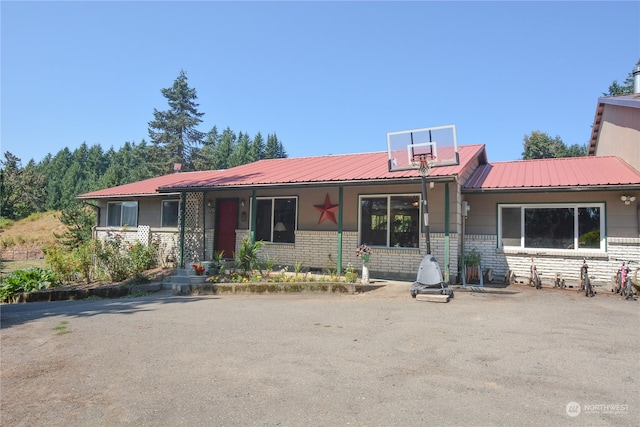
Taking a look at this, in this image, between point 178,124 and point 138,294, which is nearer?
point 138,294

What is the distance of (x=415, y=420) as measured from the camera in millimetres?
3469

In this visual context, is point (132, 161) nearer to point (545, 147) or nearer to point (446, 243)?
point (545, 147)

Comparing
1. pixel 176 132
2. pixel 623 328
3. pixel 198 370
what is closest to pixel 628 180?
pixel 623 328

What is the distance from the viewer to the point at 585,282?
9.94 metres

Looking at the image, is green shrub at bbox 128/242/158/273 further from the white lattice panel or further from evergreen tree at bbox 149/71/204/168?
evergreen tree at bbox 149/71/204/168

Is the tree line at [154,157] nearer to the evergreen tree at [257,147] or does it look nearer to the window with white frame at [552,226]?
the evergreen tree at [257,147]

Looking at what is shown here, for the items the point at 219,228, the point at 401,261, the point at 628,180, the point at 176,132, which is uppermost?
the point at 176,132

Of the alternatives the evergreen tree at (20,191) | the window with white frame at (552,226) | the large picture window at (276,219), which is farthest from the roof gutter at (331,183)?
the evergreen tree at (20,191)

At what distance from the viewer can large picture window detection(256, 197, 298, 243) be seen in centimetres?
1420

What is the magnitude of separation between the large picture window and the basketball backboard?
4800 mm

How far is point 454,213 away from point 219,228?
9002mm

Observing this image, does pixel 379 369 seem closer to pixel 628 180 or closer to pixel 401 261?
pixel 401 261

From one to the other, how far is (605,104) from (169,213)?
17.7 meters

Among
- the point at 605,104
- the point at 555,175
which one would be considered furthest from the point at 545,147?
the point at 555,175
